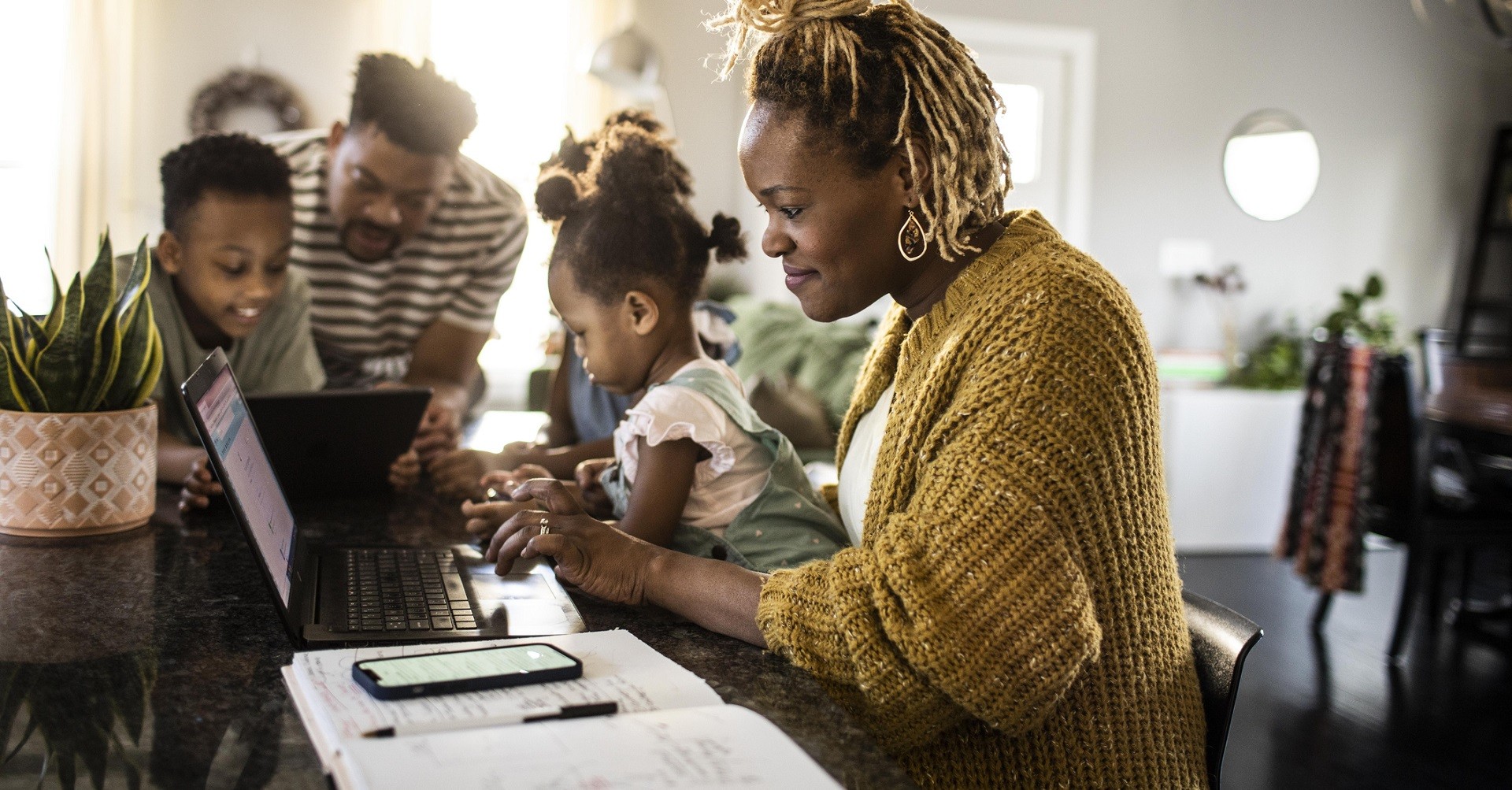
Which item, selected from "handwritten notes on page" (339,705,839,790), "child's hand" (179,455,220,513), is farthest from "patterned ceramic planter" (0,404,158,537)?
"handwritten notes on page" (339,705,839,790)

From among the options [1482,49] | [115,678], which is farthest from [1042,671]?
[1482,49]

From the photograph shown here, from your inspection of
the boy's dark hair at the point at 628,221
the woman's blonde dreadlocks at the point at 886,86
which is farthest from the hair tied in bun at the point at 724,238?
the woman's blonde dreadlocks at the point at 886,86

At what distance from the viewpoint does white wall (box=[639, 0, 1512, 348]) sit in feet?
A: 18.5

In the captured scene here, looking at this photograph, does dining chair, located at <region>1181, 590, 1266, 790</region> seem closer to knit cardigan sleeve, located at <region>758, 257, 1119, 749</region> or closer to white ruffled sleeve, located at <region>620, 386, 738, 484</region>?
knit cardigan sleeve, located at <region>758, 257, 1119, 749</region>

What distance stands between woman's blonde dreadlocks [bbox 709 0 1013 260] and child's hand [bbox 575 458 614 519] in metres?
0.61

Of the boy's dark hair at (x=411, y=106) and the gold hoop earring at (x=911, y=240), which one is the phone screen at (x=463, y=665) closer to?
the gold hoop earring at (x=911, y=240)

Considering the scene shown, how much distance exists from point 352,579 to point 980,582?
0.69 meters

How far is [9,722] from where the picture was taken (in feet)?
2.67

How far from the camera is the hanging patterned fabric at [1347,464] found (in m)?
3.79

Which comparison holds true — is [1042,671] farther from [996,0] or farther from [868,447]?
[996,0]

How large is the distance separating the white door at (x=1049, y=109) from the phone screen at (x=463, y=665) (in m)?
5.10

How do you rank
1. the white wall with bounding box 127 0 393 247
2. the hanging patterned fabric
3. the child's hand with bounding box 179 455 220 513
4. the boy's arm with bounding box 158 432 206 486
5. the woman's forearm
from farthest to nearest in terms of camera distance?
the white wall with bounding box 127 0 393 247 → the hanging patterned fabric → the boy's arm with bounding box 158 432 206 486 → the child's hand with bounding box 179 455 220 513 → the woman's forearm

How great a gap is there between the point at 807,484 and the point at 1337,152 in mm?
5801

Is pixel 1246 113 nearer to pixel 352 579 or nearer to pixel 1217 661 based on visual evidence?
pixel 1217 661
